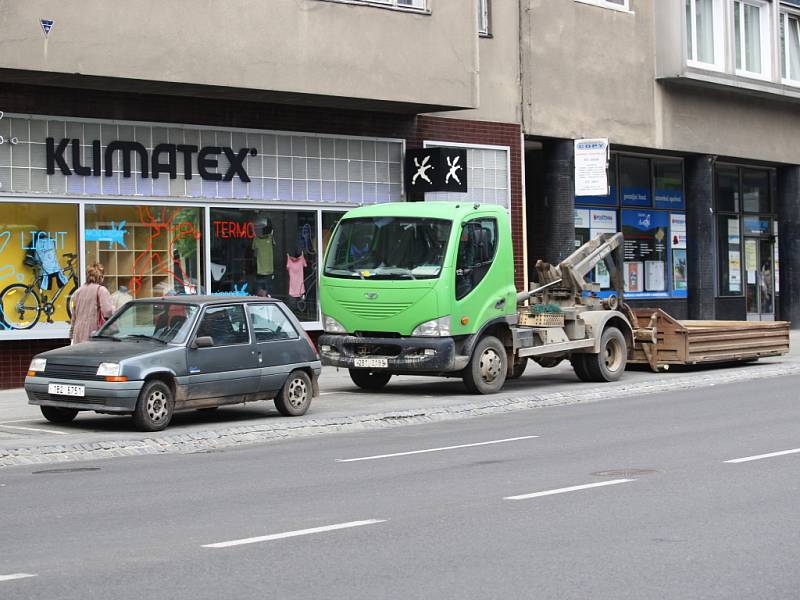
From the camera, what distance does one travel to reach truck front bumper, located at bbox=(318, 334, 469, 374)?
18297 mm

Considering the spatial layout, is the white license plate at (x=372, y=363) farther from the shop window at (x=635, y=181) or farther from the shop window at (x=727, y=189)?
the shop window at (x=727, y=189)

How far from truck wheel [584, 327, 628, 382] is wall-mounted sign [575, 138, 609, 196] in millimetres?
6225

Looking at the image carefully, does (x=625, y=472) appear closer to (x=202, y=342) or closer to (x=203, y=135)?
(x=202, y=342)

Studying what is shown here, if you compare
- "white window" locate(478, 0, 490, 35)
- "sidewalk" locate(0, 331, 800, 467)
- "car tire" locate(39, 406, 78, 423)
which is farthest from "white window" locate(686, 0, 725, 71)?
"car tire" locate(39, 406, 78, 423)

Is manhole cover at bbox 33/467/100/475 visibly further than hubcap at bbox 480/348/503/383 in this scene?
No

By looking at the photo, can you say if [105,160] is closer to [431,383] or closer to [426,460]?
[431,383]

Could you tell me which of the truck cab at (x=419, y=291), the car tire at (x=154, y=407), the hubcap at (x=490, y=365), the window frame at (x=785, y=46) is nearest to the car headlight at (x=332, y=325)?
the truck cab at (x=419, y=291)

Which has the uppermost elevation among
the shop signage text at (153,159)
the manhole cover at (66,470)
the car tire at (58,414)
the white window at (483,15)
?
the white window at (483,15)

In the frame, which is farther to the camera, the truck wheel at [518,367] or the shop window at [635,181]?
the shop window at [635,181]

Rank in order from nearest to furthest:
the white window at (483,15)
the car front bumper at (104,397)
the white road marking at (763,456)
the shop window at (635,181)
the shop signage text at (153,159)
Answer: the white road marking at (763,456)
the car front bumper at (104,397)
the shop signage text at (153,159)
the white window at (483,15)
the shop window at (635,181)

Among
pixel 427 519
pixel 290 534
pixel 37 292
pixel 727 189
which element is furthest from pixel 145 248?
pixel 727 189

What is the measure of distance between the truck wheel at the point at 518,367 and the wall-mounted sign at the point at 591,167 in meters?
6.63

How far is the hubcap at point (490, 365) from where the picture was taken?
62.8 ft

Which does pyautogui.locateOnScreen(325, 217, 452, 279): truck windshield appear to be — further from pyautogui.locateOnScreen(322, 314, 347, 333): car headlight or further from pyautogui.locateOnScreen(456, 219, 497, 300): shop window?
pyautogui.locateOnScreen(322, 314, 347, 333): car headlight
